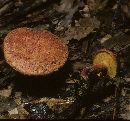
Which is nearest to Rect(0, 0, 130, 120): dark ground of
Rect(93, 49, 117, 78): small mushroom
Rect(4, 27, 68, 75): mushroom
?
Rect(93, 49, 117, 78): small mushroom

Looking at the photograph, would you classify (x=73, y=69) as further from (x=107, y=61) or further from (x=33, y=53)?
(x=33, y=53)

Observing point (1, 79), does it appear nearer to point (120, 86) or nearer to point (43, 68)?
point (43, 68)

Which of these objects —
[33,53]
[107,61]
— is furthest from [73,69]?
[33,53]

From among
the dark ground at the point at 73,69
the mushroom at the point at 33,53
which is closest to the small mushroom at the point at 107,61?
the dark ground at the point at 73,69

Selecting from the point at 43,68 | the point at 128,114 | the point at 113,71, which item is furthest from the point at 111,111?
the point at 43,68

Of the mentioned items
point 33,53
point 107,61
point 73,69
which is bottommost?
point 73,69
